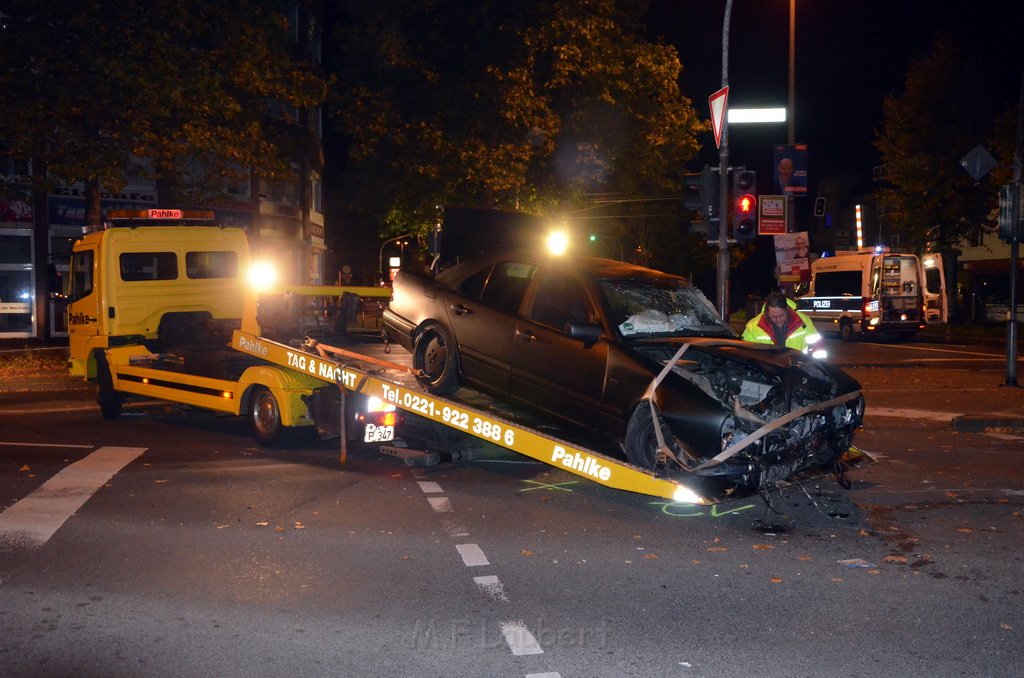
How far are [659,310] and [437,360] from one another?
7.43ft

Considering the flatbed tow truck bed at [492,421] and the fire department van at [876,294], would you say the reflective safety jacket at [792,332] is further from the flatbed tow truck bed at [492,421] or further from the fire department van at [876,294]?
the fire department van at [876,294]

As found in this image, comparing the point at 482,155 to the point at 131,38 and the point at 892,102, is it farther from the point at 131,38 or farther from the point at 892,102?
the point at 892,102

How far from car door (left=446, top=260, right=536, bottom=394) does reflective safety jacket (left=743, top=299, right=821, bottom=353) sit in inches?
95.8

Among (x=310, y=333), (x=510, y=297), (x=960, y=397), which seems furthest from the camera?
(x=960, y=397)

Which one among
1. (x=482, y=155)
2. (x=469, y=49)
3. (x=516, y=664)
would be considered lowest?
(x=516, y=664)

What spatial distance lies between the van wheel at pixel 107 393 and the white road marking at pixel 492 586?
839cm

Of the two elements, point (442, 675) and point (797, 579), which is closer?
point (442, 675)

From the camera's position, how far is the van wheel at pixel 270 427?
1056 cm

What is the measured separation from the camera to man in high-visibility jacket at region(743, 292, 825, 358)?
9.84 m

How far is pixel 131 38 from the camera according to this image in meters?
19.5

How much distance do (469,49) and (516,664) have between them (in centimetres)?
2723

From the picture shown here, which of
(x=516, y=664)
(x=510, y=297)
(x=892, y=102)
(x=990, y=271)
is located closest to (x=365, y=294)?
(x=510, y=297)

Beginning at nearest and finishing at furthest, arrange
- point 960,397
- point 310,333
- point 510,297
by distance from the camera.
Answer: point 510,297 → point 310,333 → point 960,397

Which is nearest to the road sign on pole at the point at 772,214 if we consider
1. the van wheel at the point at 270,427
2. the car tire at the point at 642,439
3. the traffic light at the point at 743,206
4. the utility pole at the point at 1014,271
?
the traffic light at the point at 743,206
